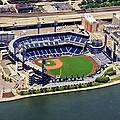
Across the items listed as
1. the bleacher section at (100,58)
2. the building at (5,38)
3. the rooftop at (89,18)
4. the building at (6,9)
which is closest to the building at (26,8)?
the building at (6,9)

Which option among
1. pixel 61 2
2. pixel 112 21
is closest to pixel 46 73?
pixel 112 21

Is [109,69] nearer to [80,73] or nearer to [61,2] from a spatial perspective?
[80,73]

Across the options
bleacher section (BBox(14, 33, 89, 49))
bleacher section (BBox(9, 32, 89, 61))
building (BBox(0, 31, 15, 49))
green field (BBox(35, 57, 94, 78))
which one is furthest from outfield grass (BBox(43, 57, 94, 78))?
building (BBox(0, 31, 15, 49))

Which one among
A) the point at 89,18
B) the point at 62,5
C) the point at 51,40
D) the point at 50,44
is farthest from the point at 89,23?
the point at 62,5

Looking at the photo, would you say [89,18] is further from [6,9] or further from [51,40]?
[6,9]

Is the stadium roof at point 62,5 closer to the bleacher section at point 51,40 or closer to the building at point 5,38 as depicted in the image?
the bleacher section at point 51,40

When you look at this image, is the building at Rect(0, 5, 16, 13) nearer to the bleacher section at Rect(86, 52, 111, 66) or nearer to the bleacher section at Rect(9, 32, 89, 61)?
the bleacher section at Rect(9, 32, 89, 61)
